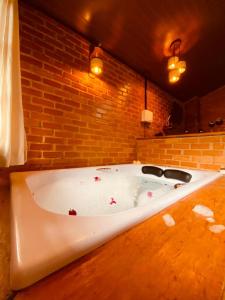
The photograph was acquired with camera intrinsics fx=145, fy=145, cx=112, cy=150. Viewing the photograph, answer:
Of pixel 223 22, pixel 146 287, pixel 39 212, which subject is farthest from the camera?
pixel 223 22

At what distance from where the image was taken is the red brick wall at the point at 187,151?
1.46 metres

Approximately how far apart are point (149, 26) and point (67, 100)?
3.88ft

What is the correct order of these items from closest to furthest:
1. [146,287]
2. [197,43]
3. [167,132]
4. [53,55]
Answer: [146,287] → [53,55] → [197,43] → [167,132]

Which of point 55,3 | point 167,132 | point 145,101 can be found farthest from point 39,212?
point 167,132

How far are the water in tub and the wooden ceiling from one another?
5.02 ft

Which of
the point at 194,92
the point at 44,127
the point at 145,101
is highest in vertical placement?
the point at 194,92

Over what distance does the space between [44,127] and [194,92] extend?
3.09m

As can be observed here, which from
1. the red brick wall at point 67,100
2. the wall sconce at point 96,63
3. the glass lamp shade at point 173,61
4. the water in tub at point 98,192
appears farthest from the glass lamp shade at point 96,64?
the water in tub at point 98,192

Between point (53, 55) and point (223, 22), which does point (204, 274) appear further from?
point (223, 22)

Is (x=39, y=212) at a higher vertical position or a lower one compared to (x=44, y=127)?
lower

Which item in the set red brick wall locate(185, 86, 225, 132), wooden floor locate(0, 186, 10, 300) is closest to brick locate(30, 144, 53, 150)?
wooden floor locate(0, 186, 10, 300)

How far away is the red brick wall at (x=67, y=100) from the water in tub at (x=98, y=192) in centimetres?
35

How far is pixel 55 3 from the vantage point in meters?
1.29

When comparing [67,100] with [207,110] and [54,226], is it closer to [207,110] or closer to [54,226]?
[54,226]
